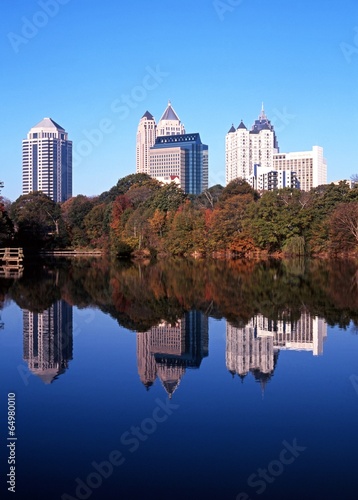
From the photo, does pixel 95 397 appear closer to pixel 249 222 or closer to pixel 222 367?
pixel 222 367

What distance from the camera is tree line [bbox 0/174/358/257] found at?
126ft

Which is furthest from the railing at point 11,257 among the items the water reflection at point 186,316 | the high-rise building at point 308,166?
the high-rise building at point 308,166

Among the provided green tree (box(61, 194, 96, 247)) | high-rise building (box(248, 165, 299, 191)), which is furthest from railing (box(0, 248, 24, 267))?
high-rise building (box(248, 165, 299, 191))

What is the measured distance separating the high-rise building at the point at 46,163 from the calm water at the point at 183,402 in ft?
445

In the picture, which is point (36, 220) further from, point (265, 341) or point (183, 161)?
point (183, 161)

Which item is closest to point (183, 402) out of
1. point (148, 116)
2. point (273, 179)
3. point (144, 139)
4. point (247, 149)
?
point (273, 179)

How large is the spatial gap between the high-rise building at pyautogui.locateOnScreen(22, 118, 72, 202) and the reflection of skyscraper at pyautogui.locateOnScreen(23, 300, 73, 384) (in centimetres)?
13389

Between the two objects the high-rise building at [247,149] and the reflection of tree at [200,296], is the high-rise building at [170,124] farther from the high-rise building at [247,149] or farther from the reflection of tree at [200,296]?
the reflection of tree at [200,296]

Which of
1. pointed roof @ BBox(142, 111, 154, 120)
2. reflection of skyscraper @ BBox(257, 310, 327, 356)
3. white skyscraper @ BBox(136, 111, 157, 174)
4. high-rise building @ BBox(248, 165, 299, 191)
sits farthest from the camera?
pointed roof @ BBox(142, 111, 154, 120)

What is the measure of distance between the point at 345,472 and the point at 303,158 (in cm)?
11031

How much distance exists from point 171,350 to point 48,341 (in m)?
1.98

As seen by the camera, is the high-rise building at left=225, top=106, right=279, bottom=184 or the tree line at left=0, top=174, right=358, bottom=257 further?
the high-rise building at left=225, top=106, right=279, bottom=184

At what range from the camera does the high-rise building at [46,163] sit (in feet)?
475

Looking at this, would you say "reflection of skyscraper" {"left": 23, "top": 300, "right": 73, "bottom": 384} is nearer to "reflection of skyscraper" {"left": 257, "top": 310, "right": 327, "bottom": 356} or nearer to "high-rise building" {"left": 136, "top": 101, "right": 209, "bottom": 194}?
"reflection of skyscraper" {"left": 257, "top": 310, "right": 327, "bottom": 356}
